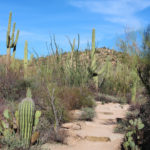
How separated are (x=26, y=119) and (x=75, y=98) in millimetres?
4529

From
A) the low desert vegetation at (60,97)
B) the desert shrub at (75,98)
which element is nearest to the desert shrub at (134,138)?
the low desert vegetation at (60,97)

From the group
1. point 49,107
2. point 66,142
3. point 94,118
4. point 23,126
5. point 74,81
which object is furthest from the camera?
point 74,81

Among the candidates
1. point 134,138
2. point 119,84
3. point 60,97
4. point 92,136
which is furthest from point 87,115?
point 119,84

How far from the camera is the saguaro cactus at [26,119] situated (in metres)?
5.39

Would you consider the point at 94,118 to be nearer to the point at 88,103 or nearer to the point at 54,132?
the point at 88,103

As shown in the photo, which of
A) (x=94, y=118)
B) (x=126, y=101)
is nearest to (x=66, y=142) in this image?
(x=94, y=118)

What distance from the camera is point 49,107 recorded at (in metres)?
7.71

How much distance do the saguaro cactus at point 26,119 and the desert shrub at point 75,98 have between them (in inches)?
144

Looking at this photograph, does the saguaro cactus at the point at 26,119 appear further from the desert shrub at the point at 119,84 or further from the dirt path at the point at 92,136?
the desert shrub at the point at 119,84

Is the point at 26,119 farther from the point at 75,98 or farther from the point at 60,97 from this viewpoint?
the point at 75,98

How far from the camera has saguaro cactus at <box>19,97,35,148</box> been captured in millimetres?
5395

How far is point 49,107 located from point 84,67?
178 inches

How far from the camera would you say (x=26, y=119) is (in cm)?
544

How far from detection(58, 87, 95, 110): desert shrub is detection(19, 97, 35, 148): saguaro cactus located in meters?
3.65
